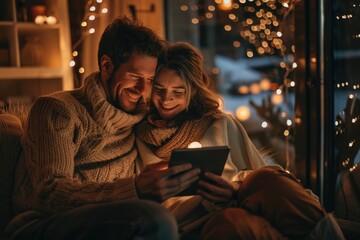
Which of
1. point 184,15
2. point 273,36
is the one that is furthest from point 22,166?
point 184,15

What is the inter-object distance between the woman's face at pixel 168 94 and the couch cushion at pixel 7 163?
0.50m

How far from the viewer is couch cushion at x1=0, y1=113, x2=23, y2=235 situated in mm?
1776

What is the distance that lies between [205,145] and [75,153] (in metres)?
0.48

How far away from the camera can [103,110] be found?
183cm

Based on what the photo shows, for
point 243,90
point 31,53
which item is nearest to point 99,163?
point 31,53

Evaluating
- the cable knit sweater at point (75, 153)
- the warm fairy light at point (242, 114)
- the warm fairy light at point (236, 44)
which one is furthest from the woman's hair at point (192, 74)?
the warm fairy light at point (236, 44)

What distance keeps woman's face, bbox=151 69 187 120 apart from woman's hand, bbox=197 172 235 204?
348 mm

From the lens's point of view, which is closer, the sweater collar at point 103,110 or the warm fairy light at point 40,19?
the sweater collar at point 103,110

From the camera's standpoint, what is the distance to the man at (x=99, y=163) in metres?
1.44

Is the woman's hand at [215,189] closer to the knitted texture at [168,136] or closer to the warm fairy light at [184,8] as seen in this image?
the knitted texture at [168,136]

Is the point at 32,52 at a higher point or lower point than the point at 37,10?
lower

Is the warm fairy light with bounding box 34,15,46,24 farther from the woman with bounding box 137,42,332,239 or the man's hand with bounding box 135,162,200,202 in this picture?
the man's hand with bounding box 135,162,200,202

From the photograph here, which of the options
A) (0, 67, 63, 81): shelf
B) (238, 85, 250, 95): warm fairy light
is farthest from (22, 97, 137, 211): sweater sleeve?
(238, 85, 250, 95): warm fairy light

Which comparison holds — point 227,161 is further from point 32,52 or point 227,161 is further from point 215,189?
point 32,52
